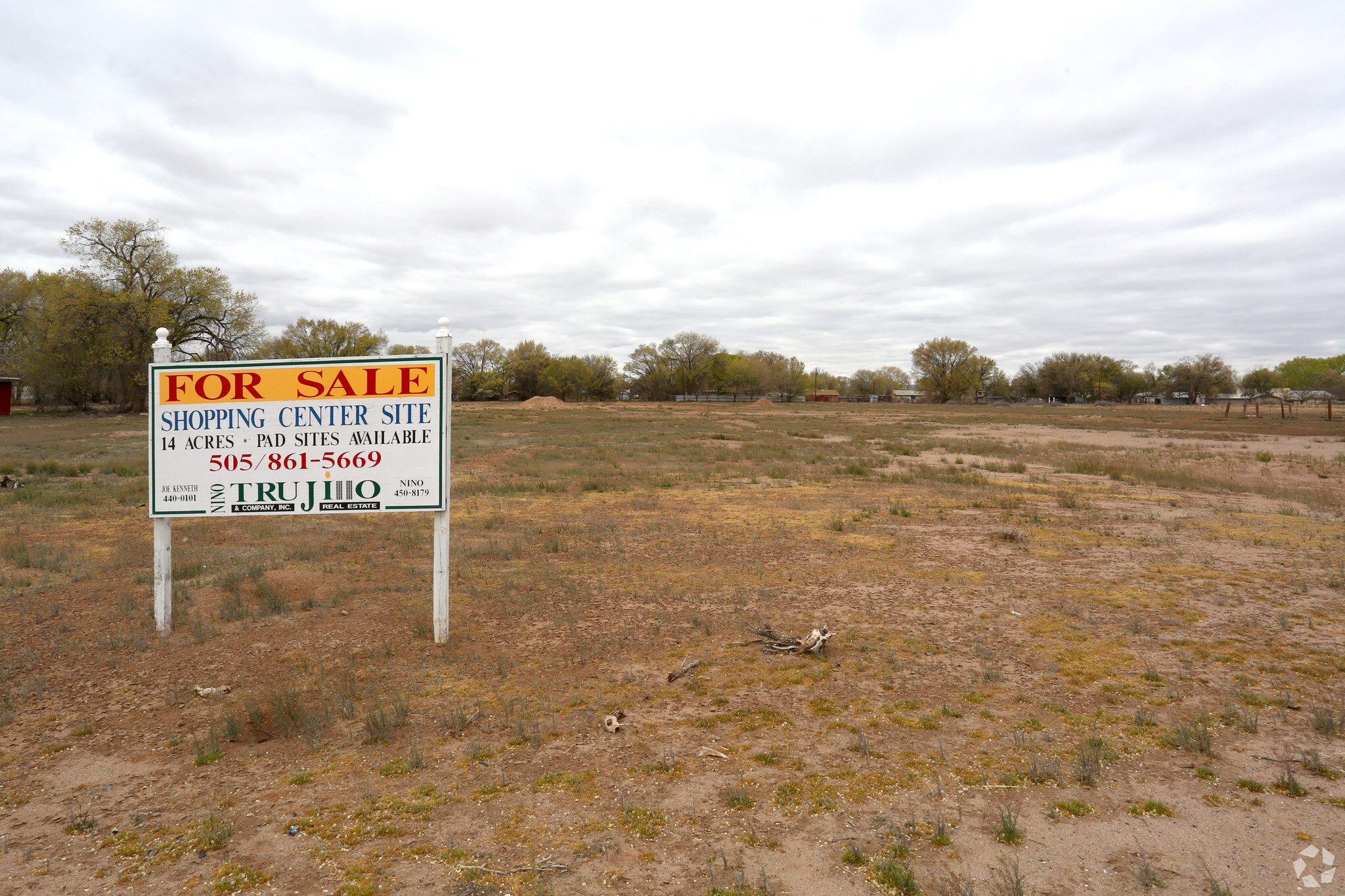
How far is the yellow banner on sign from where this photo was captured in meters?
6.72

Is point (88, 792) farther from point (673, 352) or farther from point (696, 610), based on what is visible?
point (673, 352)

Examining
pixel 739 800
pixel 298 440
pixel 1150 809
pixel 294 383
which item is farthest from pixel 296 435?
pixel 1150 809

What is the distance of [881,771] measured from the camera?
14.0ft

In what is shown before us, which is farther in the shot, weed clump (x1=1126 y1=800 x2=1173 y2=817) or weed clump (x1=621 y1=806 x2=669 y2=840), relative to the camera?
weed clump (x1=1126 y1=800 x2=1173 y2=817)

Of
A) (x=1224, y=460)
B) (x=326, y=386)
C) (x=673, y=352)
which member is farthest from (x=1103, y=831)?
(x=673, y=352)

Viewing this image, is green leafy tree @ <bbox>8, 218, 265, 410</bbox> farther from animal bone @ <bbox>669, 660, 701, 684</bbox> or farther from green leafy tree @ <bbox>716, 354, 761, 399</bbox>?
green leafy tree @ <bbox>716, 354, 761, 399</bbox>

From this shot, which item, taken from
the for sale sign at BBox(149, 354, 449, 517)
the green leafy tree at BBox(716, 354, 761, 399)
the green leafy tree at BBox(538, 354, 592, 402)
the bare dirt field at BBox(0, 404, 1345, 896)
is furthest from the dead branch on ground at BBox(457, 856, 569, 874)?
the green leafy tree at BBox(716, 354, 761, 399)

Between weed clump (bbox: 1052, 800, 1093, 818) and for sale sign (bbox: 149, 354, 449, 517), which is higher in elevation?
for sale sign (bbox: 149, 354, 449, 517)

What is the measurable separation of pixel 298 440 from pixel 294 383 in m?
0.57

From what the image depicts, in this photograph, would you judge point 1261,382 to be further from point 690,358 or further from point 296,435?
point 296,435

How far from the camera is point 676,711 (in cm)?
521

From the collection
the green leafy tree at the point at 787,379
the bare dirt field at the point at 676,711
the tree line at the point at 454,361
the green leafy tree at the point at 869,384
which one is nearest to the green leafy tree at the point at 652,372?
the tree line at the point at 454,361

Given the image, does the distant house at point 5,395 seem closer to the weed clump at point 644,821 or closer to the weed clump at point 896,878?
the weed clump at point 644,821

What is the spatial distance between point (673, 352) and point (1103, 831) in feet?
394
